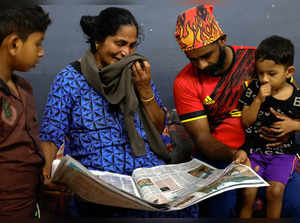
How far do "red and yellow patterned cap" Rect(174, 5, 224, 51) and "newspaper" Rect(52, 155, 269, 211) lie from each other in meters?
0.62

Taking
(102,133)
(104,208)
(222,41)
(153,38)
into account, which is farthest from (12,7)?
(153,38)

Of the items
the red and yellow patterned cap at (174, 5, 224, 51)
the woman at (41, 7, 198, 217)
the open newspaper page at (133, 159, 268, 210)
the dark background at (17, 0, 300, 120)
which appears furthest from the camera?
the dark background at (17, 0, 300, 120)

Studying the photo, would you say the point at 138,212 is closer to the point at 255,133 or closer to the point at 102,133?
the point at 102,133

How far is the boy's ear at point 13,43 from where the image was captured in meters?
1.09

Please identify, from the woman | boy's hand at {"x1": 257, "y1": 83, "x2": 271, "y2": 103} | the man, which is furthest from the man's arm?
boy's hand at {"x1": 257, "y1": 83, "x2": 271, "y2": 103}

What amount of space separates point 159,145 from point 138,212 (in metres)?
0.36

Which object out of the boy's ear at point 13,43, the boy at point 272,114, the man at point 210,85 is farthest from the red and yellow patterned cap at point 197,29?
the boy's ear at point 13,43

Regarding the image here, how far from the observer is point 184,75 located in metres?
1.78

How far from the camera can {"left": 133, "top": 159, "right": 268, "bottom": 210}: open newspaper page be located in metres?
0.99

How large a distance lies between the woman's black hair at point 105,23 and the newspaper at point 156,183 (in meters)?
0.66

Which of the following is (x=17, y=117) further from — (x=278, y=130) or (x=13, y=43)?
(x=278, y=130)

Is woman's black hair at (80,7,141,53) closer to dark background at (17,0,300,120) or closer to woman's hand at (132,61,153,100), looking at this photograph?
woman's hand at (132,61,153,100)

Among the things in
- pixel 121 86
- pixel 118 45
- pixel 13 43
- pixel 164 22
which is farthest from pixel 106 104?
pixel 164 22

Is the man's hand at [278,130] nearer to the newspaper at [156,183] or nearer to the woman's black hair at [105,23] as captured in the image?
the newspaper at [156,183]
